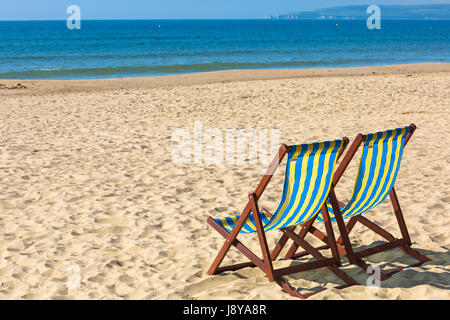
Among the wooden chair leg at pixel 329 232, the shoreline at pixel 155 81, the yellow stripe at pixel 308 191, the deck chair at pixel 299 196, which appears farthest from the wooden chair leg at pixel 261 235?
the shoreline at pixel 155 81

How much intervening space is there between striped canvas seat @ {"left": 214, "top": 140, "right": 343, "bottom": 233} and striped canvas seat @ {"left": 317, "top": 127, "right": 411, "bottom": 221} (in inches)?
11.2

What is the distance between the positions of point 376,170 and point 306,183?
0.57 meters

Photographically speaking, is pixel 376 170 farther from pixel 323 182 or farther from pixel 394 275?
pixel 394 275

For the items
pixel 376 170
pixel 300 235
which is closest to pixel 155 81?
pixel 300 235

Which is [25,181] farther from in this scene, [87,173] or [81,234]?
[81,234]

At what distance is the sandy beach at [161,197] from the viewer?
3262 mm

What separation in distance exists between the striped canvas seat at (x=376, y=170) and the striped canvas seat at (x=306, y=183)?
11.2 inches

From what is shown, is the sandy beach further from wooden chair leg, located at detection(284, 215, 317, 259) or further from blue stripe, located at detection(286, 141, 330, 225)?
blue stripe, located at detection(286, 141, 330, 225)

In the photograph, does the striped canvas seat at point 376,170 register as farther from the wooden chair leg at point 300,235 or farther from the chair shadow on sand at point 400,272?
the chair shadow on sand at point 400,272

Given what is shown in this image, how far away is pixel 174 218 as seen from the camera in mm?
4422

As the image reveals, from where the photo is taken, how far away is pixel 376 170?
3248mm
